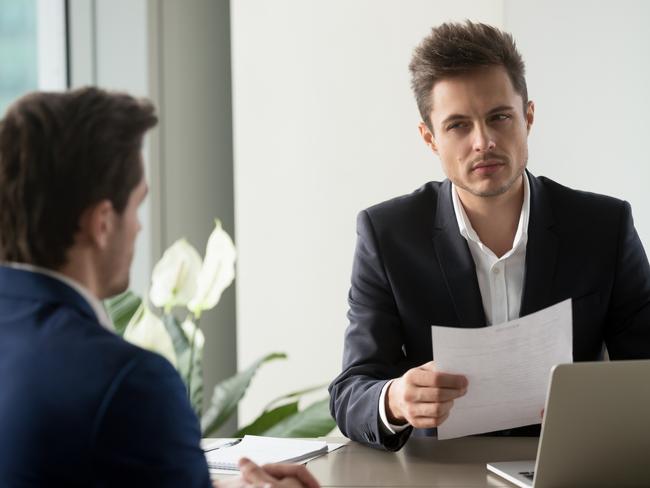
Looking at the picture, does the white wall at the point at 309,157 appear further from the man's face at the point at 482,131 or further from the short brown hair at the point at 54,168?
the short brown hair at the point at 54,168

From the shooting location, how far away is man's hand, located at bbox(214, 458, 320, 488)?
1.47m

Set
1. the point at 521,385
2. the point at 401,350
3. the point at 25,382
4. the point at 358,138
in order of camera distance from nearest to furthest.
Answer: the point at 25,382 < the point at 521,385 < the point at 401,350 < the point at 358,138

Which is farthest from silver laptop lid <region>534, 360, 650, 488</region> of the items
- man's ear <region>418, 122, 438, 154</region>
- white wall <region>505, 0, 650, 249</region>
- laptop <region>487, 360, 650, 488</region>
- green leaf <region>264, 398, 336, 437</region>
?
white wall <region>505, 0, 650, 249</region>

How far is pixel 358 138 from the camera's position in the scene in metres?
3.52

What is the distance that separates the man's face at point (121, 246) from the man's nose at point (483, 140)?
1.13m

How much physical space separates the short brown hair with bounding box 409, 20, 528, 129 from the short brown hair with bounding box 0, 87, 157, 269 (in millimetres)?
1259

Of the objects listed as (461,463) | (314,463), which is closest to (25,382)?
(314,463)

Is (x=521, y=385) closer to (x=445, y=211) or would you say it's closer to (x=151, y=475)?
(x=445, y=211)

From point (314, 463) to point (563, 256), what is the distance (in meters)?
0.84

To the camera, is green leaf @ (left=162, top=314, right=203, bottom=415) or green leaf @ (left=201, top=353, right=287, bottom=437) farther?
green leaf @ (left=201, top=353, right=287, bottom=437)

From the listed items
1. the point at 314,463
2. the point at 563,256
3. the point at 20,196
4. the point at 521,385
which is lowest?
the point at 314,463

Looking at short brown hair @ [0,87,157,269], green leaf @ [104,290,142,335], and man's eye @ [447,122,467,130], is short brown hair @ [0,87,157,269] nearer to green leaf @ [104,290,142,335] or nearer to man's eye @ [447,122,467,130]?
man's eye @ [447,122,467,130]

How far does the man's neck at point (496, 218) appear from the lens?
2.32 meters

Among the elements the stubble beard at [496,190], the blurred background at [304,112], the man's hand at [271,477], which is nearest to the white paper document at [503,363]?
the man's hand at [271,477]
